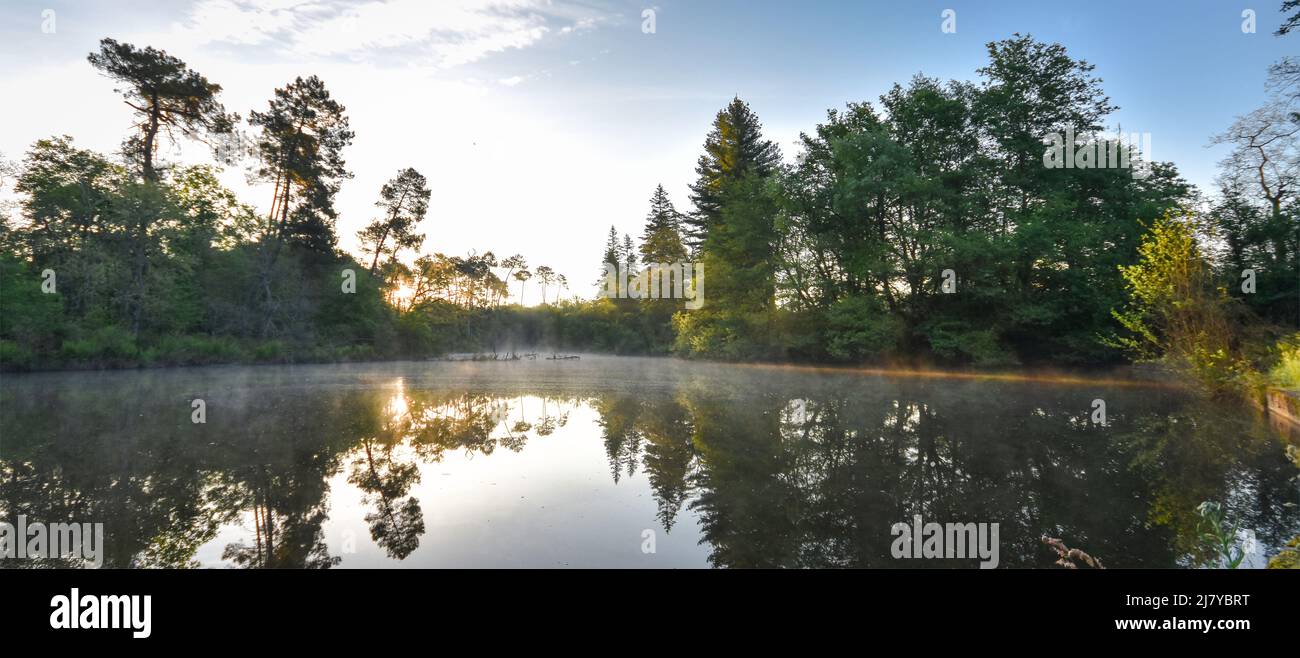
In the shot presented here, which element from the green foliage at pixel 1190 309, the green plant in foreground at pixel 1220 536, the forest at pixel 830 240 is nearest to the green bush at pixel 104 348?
the forest at pixel 830 240

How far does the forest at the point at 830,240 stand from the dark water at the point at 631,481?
6012mm

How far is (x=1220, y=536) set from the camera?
3193 mm

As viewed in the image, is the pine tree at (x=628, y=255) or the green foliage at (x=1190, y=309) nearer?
the green foliage at (x=1190, y=309)

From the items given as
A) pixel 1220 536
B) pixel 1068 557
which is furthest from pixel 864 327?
pixel 1068 557

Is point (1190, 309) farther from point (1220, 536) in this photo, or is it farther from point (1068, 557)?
point (1068, 557)

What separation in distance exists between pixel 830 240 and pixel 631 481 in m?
19.2

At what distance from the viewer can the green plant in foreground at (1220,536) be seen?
9.91 ft

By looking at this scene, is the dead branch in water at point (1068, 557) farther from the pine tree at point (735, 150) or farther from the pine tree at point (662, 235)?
the pine tree at point (662, 235)

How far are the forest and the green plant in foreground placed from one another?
8.07 metres

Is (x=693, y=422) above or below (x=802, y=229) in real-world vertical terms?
below

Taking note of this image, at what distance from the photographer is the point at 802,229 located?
918 inches
